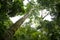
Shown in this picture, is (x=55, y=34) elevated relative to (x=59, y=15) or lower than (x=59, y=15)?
lower

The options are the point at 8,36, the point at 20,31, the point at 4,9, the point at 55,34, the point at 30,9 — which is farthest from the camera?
the point at 30,9

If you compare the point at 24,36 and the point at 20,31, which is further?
the point at 20,31

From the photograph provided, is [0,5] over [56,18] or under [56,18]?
over

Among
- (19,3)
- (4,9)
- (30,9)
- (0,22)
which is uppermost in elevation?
(30,9)

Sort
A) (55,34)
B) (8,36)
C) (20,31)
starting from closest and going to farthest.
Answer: (8,36)
(55,34)
(20,31)

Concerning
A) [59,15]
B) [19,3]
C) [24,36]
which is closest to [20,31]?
[24,36]

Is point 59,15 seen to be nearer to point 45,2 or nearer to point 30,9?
point 45,2

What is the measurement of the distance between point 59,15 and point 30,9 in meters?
5.50

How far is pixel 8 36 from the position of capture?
23.5 ft

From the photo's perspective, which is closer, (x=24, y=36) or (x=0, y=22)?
(x=0, y=22)

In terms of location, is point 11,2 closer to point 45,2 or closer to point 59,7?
point 45,2

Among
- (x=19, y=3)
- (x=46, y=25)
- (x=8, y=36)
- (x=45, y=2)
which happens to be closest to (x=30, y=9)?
(x=19, y=3)

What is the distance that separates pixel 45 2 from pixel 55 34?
8.76 feet

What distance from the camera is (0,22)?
8.23 m
